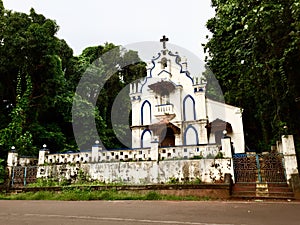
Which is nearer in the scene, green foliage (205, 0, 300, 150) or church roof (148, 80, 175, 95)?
green foliage (205, 0, 300, 150)

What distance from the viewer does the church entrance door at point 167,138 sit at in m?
16.4

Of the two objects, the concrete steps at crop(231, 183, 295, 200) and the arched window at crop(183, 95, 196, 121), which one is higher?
the arched window at crop(183, 95, 196, 121)

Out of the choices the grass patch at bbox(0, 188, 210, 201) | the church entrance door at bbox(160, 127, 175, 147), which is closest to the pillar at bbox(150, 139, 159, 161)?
the grass patch at bbox(0, 188, 210, 201)

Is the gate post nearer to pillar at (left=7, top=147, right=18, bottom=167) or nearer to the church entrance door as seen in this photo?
the church entrance door

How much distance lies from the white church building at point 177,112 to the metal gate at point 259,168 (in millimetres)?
6596

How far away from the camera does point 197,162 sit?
8.76 meters

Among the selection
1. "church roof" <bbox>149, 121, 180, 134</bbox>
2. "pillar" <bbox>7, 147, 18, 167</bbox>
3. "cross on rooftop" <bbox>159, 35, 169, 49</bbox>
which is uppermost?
"cross on rooftop" <bbox>159, 35, 169, 49</bbox>

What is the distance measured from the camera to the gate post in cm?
775

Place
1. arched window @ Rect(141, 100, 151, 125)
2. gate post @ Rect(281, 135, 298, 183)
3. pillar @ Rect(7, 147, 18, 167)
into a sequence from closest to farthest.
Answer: gate post @ Rect(281, 135, 298, 183) → pillar @ Rect(7, 147, 18, 167) → arched window @ Rect(141, 100, 151, 125)

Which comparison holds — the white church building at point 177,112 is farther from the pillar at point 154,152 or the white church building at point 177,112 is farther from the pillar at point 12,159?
the pillar at point 12,159

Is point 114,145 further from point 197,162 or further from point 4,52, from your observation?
point 197,162

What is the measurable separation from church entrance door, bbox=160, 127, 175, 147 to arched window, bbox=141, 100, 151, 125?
4.12ft

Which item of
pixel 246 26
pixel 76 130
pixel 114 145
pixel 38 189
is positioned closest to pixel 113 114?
pixel 114 145

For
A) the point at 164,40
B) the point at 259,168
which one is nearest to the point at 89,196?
the point at 259,168
